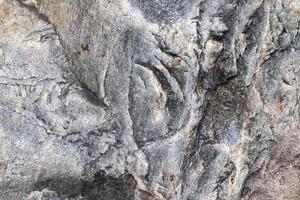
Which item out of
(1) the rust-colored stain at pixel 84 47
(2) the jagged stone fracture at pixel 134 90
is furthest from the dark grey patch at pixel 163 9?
(1) the rust-colored stain at pixel 84 47

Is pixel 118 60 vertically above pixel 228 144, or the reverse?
pixel 118 60

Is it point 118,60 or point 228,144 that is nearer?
point 118,60

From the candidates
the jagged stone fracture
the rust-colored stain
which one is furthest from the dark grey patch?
the rust-colored stain

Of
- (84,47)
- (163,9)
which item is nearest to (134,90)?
(84,47)

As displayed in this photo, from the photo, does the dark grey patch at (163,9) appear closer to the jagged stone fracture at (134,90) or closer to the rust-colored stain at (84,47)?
the jagged stone fracture at (134,90)

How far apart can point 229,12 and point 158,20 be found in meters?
0.41

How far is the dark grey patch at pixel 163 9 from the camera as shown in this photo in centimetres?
314

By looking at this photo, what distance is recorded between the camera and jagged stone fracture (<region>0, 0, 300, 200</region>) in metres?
3.21

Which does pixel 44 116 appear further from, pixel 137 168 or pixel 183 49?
pixel 183 49

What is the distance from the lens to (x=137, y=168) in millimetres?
3400

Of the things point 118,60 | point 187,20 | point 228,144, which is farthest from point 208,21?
point 228,144

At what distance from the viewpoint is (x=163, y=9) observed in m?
3.15

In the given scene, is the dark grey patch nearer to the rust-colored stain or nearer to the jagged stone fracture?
the jagged stone fracture

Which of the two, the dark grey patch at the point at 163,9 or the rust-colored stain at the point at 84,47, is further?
the rust-colored stain at the point at 84,47
